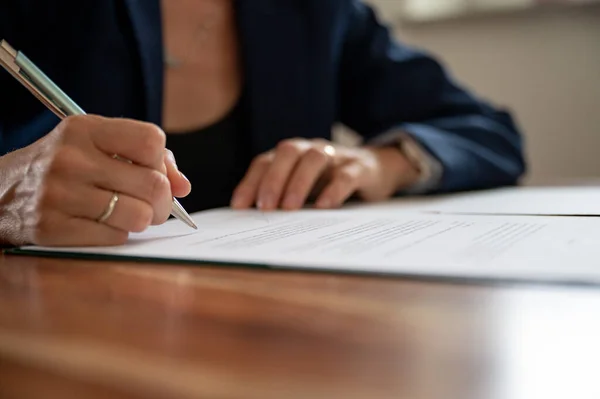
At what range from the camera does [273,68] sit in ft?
2.72

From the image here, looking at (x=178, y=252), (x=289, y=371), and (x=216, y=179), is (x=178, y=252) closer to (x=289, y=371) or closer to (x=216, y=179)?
(x=289, y=371)

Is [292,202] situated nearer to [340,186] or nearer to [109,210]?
[340,186]

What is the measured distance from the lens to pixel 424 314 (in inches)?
9.3

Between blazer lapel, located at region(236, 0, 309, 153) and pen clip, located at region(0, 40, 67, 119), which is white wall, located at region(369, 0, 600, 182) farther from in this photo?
pen clip, located at region(0, 40, 67, 119)

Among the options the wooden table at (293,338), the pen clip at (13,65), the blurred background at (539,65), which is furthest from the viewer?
the blurred background at (539,65)

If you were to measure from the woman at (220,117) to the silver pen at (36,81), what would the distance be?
0.03m

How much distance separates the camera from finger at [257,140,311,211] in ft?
1.94

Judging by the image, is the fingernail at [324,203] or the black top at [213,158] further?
the black top at [213,158]

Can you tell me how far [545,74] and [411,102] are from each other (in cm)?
53

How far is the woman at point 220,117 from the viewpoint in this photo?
39 centimetres

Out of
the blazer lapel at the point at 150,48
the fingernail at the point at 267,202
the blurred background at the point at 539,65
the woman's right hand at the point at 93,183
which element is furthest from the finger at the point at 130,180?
the blurred background at the point at 539,65

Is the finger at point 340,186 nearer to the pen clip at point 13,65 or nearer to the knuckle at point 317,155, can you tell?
the knuckle at point 317,155

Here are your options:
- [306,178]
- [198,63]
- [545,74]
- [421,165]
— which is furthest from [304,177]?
[545,74]

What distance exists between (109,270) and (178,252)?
0.14ft
